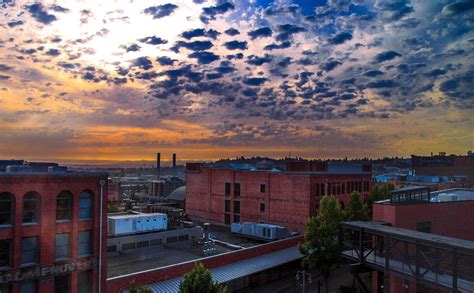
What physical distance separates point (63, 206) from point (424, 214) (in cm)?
3300

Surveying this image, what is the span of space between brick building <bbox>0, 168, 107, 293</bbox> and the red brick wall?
129 centimetres

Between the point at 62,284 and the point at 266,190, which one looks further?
the point at 266,190

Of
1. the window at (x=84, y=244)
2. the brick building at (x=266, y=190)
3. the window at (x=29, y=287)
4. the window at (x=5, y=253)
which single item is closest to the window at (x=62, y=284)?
the window at (x=29, y=287)

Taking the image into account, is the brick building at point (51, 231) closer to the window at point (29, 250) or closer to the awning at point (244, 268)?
the window at point (29, 250)

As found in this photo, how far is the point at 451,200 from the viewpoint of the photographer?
1681 inches

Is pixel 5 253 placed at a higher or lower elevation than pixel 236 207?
higher

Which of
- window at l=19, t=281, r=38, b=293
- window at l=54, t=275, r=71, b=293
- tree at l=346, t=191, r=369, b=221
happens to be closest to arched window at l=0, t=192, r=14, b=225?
window at l=19, t=281, r=38, b=293

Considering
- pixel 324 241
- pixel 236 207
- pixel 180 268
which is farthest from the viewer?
pixel 236 207

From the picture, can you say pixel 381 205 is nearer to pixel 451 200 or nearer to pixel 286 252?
pixel 451 200

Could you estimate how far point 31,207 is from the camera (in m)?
28.0

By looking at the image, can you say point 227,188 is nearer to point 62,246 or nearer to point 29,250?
point 62,246

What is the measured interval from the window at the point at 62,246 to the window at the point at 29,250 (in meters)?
1.52

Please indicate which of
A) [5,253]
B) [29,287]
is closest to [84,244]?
[29,287]

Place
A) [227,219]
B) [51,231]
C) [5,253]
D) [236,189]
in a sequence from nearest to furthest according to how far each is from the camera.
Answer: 1. [5,253]
2. [51,231]
3. [236,189]
4. [227,219]
